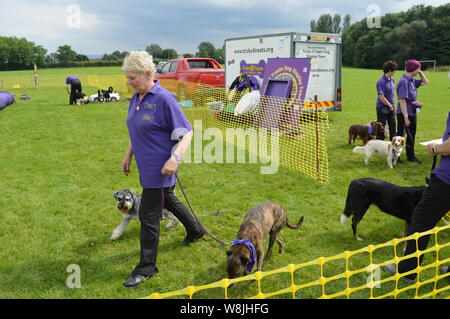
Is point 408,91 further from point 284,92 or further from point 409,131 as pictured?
point 284,92

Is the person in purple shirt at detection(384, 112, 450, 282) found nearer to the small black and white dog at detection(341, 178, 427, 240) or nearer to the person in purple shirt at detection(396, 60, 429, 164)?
the small black and white dog at detection(341, 178, 427, 240)

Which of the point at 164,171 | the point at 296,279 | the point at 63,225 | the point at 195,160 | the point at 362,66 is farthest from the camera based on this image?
the point at 362,66

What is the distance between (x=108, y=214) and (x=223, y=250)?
A: 6.57ft

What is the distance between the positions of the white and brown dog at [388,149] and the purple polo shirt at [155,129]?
5151mm

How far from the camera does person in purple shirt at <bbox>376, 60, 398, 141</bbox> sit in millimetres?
7290

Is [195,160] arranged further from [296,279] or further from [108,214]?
→ [296,279]

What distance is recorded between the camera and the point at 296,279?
3480 millimetres

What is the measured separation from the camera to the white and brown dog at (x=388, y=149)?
6750mm

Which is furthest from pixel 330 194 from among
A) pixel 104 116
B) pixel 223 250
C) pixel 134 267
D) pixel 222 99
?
pixel 104 116

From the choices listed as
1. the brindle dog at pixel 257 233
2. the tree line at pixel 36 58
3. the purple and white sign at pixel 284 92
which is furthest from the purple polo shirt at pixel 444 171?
the tree line at pixel 36 58

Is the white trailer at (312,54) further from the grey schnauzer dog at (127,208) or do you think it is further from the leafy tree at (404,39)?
the leafy tree at (404,39)

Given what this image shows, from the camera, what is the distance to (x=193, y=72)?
14.7 m

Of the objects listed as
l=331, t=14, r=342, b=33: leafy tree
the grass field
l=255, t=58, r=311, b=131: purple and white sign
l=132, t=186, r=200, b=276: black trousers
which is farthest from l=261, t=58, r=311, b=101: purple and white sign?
l=331, t=14, r=342, b=33: leafy tree

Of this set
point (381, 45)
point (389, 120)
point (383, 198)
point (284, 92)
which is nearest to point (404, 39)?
point (381, 45)
